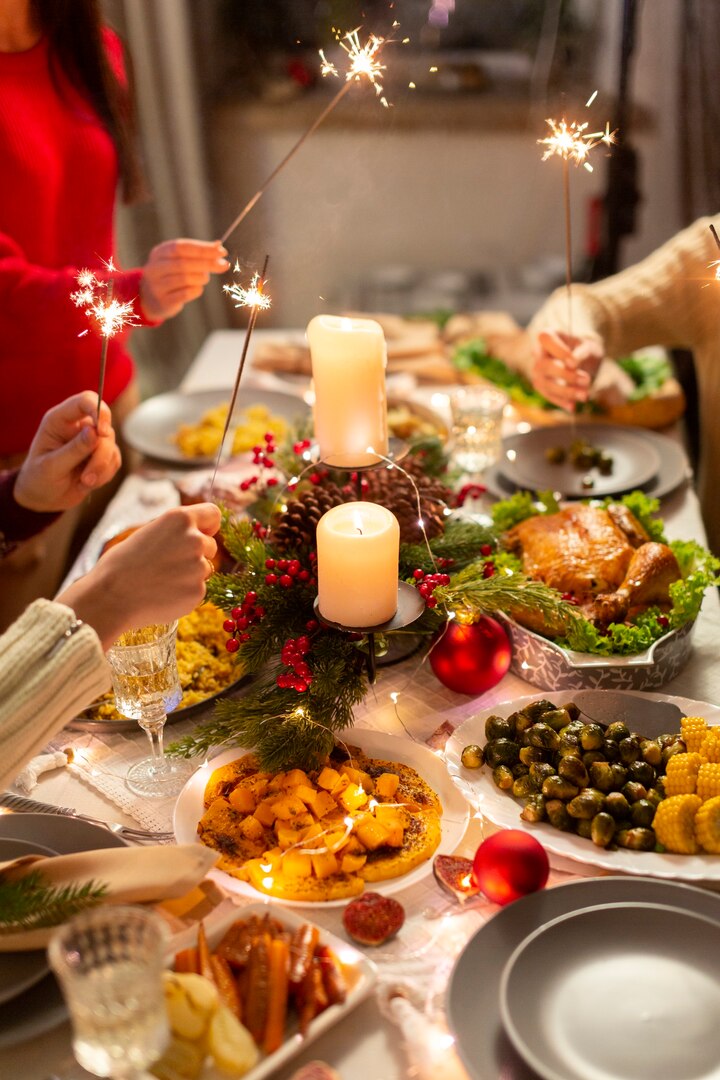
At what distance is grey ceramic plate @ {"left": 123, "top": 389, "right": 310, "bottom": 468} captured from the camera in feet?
7.00

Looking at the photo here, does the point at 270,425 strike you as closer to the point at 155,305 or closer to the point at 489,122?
the point at 155,305

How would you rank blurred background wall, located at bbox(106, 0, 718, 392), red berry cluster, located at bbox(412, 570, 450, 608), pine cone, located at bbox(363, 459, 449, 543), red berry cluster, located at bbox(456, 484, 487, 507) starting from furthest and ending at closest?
blurred background wall, located at bbox(106, 0, 718, 392) < red berry cluster, located at bbox(456, 484, 487, 507) < pine cone, located at bbox(363, 459, 449, 543) < red berry cluster, located at bbox(412, 570, 450, 608)

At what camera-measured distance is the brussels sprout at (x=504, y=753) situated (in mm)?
1095

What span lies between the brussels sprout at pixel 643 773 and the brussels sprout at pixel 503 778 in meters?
0.12

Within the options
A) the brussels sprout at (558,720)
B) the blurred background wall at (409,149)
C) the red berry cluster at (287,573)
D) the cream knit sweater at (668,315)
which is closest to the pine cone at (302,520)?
the red berry cluster at (287,573)

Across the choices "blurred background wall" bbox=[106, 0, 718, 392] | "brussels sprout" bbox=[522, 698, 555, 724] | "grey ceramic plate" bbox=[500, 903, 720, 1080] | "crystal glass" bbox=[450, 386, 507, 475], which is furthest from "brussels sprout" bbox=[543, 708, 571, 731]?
"blurred background wall" bbox=[106, 0, 718, 392]

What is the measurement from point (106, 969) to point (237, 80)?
160 inches

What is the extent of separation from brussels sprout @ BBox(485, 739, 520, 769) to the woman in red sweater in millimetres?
1058

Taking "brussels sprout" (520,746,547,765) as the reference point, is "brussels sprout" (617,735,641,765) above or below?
above

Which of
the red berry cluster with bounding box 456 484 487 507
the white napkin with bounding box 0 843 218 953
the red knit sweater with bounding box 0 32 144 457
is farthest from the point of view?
the red knit sweater with bounding box 0 32 144 457

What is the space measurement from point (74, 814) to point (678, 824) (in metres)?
0.63

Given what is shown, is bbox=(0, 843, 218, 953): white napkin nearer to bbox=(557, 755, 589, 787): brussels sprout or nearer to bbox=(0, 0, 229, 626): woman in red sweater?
bbox=(557, 755, 589, 787): brussels sprout

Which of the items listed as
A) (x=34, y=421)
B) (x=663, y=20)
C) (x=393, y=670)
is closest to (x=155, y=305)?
(x=34, y=421)

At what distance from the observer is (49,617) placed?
0.87 meters
